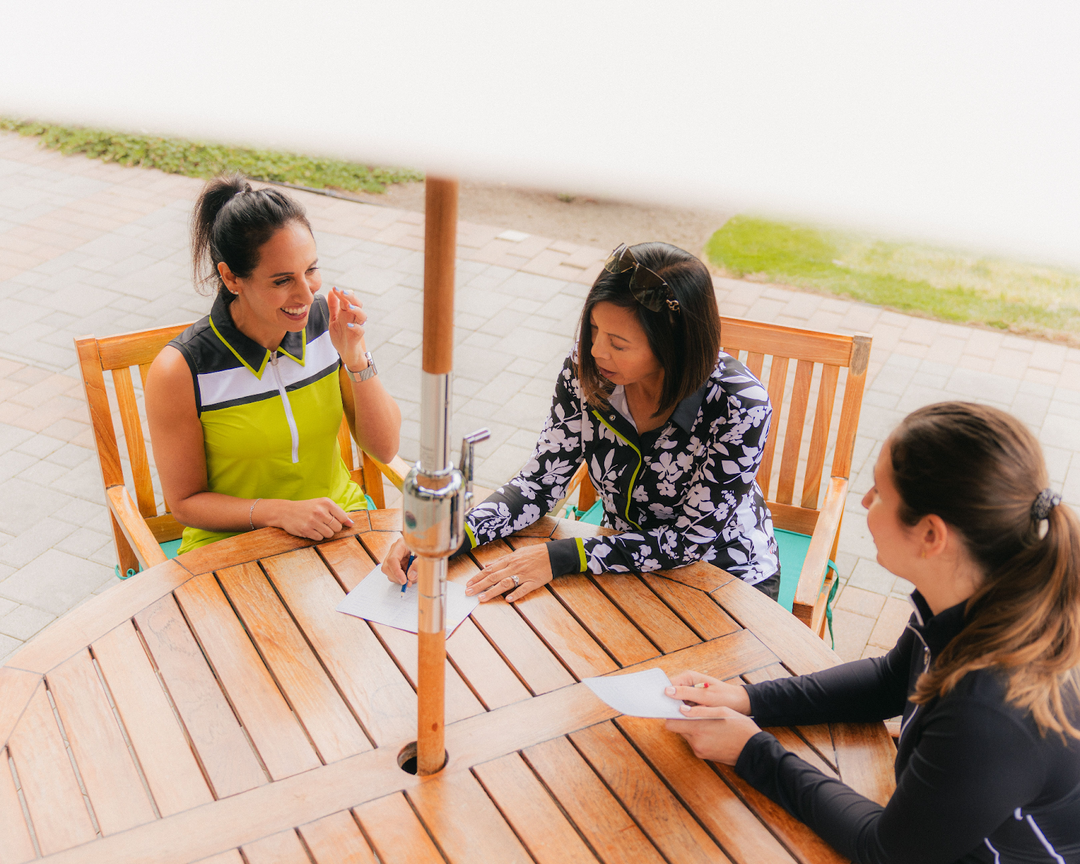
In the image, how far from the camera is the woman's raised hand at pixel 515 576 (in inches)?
73.4

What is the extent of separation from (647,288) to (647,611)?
2.32 feet

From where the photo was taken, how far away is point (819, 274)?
590cm

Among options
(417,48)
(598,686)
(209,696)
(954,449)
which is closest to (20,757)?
(209,696)

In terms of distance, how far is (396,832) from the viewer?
1361 mm

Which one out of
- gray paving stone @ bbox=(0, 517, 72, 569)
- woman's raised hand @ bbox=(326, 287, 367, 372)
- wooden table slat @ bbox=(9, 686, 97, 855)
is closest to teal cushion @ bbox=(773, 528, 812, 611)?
woman's raised hand @ bbox=(326, 287, 367, 372)

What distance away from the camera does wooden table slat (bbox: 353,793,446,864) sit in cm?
133

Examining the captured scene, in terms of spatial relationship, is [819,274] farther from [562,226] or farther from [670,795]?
[670,795]

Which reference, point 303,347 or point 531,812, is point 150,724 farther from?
point 303,347

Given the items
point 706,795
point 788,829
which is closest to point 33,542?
point 706,795

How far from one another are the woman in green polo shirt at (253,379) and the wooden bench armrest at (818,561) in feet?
3.46

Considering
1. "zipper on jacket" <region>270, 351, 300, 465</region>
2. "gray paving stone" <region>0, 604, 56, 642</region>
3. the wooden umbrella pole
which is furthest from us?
"gray paving stone" <region>0, 604, 56, 642</region>

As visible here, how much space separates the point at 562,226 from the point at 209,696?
17.6ft

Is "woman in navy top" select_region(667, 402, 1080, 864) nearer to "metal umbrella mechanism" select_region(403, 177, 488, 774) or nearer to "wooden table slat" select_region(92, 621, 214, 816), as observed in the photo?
"metal umbrella mechanism" select_region(403, 177, 488, 774)

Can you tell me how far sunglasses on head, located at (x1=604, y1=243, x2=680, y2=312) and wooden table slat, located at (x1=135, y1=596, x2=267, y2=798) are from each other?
46.3 inches
